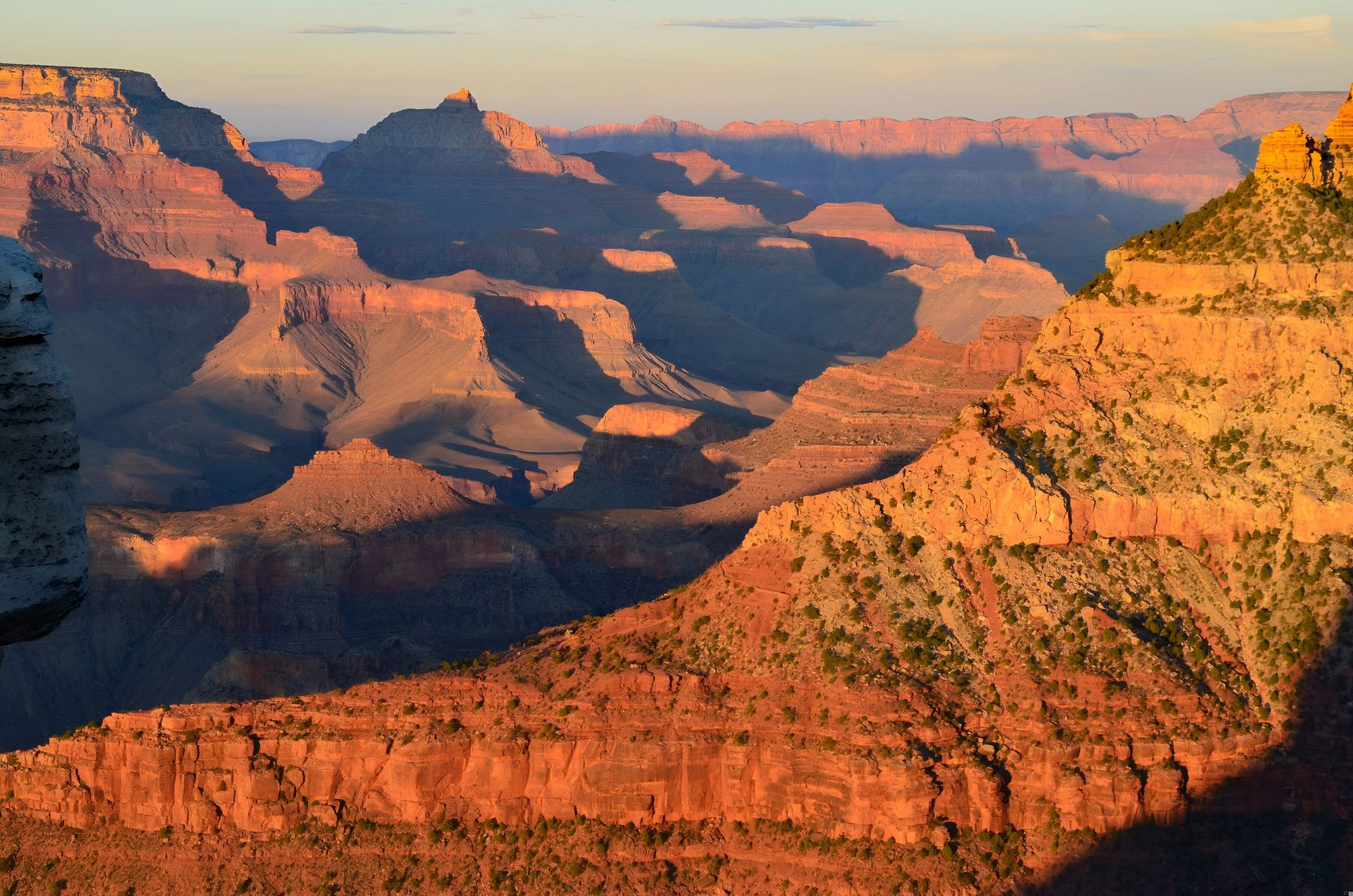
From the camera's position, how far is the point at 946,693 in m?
32.1

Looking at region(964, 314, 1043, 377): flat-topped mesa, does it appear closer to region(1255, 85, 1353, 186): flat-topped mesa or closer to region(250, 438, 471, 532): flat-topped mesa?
region(250, 438, 471, 532): flat-topped mesa

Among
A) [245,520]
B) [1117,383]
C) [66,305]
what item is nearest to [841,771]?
[1117,383]

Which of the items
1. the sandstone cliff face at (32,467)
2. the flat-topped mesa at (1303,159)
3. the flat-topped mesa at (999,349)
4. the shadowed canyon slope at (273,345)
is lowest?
the shadowed canyon slope at (273,345)

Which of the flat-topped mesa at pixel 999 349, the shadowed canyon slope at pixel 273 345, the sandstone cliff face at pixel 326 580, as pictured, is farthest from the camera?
the shadowed canyon slope at pixel 273 345

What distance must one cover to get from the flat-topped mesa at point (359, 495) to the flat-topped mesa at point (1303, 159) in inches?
2201

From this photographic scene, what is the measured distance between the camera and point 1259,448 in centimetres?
3450

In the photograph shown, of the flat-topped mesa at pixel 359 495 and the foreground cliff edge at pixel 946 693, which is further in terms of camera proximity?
the flat-topped mesa at pixel 359 495

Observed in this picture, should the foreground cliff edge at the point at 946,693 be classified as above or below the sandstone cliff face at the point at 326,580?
above

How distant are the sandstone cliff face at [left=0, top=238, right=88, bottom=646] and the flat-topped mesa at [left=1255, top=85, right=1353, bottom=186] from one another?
31.3m

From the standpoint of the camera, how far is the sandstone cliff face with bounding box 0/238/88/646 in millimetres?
9641

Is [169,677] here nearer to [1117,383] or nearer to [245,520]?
[245,520]

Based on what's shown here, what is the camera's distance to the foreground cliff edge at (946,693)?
31.1 metres

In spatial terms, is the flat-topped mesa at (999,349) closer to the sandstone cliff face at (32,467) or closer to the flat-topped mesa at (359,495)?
the flat-topped mesa at (359,495)

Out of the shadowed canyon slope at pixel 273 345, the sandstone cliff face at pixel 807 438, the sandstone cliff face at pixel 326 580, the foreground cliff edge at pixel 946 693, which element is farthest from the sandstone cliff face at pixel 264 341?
the foreground cliff edge at pixel 946 693
